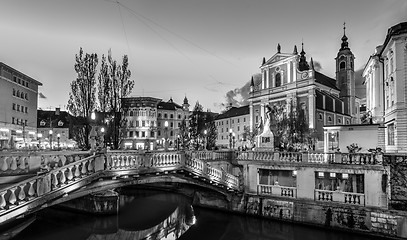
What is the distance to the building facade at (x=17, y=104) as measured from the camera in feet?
143

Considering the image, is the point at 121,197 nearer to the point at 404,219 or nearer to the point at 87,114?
the point at 87,114

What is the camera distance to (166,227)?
21484 mm

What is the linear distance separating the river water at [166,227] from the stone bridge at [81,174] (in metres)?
4.31

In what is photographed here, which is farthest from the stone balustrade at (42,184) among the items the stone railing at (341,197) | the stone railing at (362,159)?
the stone railing at (362,159)

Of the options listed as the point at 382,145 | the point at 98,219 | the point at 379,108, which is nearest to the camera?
the point at 98,219

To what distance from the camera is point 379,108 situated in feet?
121

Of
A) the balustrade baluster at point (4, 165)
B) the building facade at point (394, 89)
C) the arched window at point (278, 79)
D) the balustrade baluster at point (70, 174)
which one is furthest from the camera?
the arched window at point (278, 79)

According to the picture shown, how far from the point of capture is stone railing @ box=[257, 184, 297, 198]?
69.7 feet

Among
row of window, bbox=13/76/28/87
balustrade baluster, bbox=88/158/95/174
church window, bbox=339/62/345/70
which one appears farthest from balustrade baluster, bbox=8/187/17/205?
church window, bbox=339/62/345/70

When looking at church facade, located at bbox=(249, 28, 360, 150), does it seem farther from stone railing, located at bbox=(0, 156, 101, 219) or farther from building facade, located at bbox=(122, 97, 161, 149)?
stone railing, located at bbox=(0, 156, 101, 219)

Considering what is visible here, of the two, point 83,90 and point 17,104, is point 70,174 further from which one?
point 17,104

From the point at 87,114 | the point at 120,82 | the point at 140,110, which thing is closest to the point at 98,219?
the point at 87,114

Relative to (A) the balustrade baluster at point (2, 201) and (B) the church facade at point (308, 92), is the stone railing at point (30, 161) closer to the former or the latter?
(A) the balustrade baluster at point (2, 201)

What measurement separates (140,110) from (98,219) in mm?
58505
